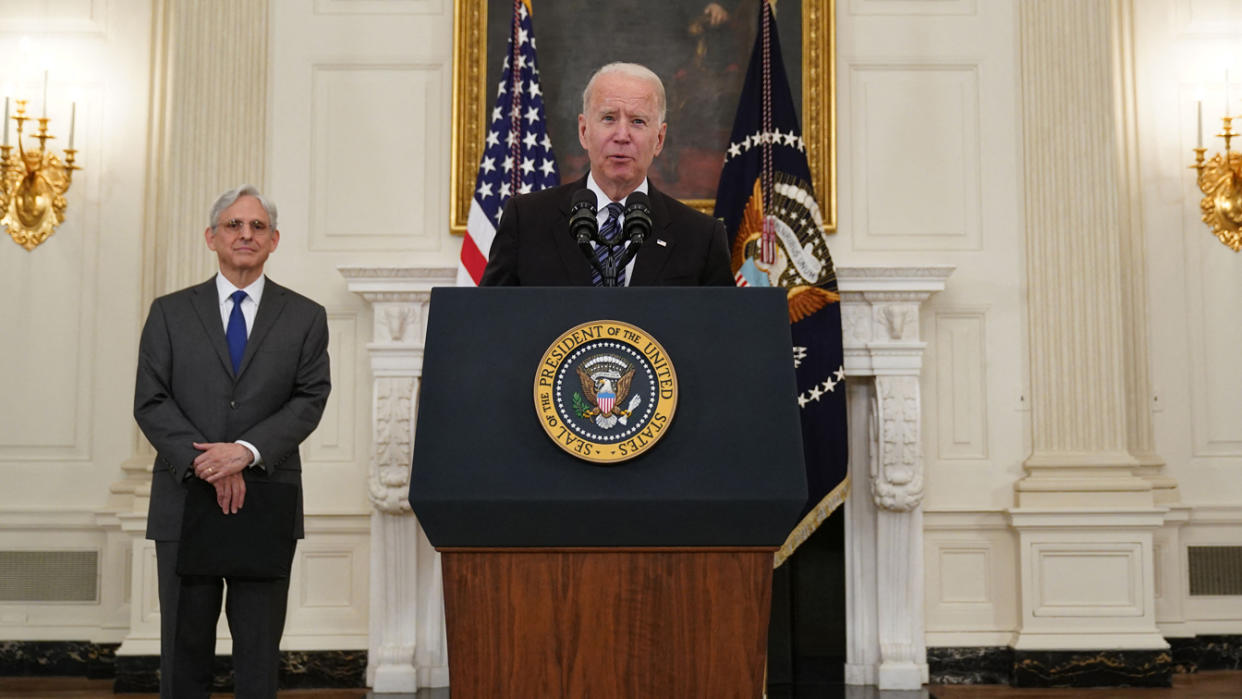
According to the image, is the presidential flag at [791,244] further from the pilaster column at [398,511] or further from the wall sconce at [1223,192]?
the wall sconce at [1223,192]

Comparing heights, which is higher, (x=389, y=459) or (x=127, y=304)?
A: (x=127, y=304)

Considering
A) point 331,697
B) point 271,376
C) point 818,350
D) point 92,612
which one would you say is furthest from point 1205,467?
point 92,612

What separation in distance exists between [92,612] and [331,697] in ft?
4.95

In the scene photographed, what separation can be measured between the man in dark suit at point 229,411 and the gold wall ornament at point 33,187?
11.2ft

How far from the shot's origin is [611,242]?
214 cm

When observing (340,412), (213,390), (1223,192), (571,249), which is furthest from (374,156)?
(1223,192)

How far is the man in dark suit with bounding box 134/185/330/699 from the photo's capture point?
308cm

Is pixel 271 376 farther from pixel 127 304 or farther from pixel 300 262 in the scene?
pixel 127 304

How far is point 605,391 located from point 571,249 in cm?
68

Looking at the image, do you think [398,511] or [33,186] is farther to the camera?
[33,186]

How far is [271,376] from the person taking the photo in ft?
10.7

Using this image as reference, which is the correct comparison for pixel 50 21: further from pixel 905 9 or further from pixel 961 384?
pixel 961 384

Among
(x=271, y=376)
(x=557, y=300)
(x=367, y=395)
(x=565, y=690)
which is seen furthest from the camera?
(x=367, y=395)

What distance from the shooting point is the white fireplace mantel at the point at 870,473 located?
18.7 ft
